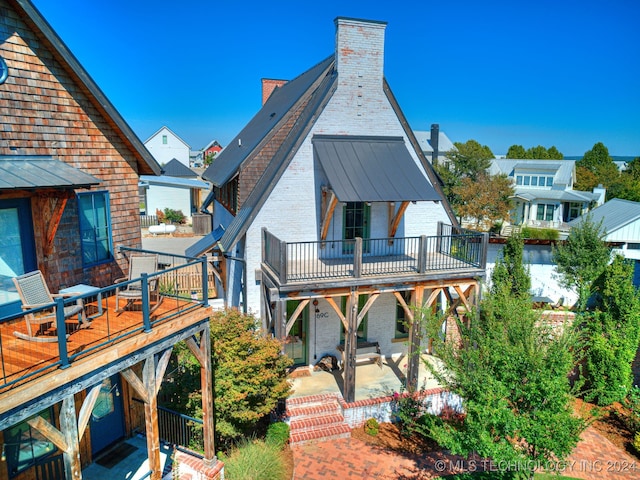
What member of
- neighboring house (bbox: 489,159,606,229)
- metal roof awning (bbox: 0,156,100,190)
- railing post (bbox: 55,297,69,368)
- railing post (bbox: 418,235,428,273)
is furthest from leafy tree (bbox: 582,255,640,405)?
neighboring house (bbox: 489,159,606,229)

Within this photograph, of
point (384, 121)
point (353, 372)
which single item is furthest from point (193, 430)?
point (384, 121)

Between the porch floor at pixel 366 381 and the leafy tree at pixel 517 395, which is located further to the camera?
the porch floor at pixel 366 381

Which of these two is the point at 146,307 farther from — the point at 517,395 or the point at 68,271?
the point at 517,395

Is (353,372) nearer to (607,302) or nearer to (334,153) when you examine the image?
(334,153)

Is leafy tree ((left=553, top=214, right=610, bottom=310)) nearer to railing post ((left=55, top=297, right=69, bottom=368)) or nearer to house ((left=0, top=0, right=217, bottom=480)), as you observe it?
house ((left=0, top=0, right=217, bottom=480))

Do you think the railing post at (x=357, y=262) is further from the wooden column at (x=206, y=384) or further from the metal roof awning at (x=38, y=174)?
the metal roof awning at (x=38, y=174)

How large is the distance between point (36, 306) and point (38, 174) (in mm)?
2606

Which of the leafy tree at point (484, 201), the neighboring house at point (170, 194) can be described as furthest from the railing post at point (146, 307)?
the leafy tree at point (484, 201)

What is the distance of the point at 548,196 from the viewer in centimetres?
4875

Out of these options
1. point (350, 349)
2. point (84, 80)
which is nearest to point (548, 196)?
point (350, 349)

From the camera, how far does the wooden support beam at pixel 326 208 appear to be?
1467 centimetres

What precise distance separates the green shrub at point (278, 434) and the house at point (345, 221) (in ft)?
7.58

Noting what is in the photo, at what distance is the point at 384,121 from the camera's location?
1602cm

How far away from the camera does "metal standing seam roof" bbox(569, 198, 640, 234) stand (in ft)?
97.1
